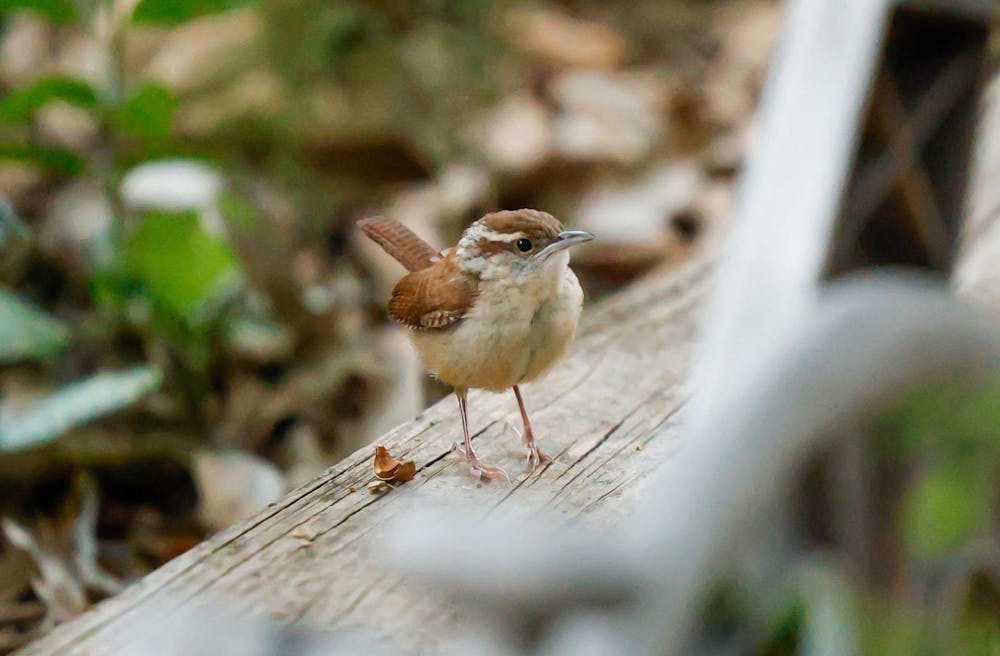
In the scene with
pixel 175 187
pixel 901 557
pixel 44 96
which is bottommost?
pixel 901 557

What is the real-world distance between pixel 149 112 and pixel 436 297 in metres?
2.20

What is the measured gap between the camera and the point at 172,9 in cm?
443

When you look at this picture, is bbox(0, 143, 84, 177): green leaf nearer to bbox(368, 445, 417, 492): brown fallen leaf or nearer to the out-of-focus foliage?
bbox(368, 445, 417, 492): brown fallen leaf

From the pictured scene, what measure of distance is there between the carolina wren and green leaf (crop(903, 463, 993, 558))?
79 cm

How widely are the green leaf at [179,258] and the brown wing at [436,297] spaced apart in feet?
5.75

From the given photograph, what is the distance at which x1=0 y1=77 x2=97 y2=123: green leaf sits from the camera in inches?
165

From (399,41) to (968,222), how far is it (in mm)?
3902

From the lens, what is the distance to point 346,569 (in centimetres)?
211

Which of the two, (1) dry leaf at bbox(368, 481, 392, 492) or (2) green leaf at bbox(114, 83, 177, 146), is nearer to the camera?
(1) dry leaf at bbox(368, 481, 392, 492)

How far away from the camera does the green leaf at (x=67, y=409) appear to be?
12.3ft

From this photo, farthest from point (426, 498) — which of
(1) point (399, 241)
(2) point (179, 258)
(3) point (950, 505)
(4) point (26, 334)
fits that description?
(2) point (179, 258)

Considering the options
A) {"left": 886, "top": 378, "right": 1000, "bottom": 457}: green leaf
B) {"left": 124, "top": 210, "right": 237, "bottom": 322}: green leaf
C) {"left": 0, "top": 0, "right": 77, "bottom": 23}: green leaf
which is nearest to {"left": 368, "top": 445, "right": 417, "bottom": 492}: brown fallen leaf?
{"left": 886, "top": 378, "right": 1000, "bottom": 457}: green leaf

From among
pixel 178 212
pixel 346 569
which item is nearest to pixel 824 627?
pixel 346 569

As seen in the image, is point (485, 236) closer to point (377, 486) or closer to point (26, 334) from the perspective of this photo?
point (377, 486)
